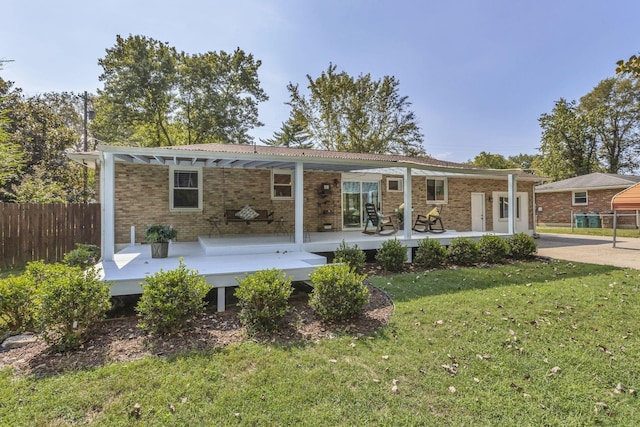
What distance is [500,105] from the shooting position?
22.8 meters

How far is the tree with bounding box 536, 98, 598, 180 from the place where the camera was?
32.3 m

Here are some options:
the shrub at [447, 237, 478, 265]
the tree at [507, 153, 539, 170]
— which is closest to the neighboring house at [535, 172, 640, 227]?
the shrub at [447, 237, 478, 265]

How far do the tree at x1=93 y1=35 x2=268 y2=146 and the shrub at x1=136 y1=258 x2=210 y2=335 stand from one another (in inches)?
794

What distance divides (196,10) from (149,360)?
10.5 metres

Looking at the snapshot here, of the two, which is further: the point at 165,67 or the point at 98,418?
the point at 165,67

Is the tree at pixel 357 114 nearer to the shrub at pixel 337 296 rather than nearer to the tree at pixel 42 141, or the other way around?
the tree at pixel 42 141

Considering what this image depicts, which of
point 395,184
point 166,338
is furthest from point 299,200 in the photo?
point 395,184

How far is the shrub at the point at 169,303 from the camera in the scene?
414 cm

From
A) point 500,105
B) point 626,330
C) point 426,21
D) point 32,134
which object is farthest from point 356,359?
point 500,105

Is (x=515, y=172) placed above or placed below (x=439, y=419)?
above

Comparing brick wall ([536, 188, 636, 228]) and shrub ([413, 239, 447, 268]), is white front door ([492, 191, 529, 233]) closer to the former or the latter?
brick wall ([536, 188, 636, 228])

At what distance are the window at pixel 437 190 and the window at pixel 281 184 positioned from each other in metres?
6.26

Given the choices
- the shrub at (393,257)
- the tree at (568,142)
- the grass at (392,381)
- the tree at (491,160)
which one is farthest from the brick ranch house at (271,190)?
the tree at (491,160)

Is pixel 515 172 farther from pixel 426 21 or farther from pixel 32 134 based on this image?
pixel 32 134
